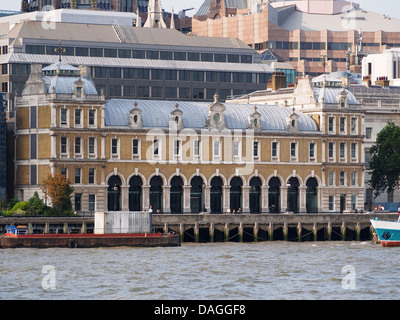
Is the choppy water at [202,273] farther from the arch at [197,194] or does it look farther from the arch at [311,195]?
the arch at [311,195]

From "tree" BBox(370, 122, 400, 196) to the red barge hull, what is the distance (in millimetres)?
43937

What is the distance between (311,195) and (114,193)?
2241cm

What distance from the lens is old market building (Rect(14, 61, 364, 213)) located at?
148 m

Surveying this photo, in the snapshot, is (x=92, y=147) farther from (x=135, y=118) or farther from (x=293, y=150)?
(x=293, y=150)

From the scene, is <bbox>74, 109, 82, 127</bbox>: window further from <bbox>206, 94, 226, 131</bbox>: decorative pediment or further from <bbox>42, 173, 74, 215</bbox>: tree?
<bbox>206, 94, 226, 131</bbox>: decorative pediment

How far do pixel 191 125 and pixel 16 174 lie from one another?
1833 cm

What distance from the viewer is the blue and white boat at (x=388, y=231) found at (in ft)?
441

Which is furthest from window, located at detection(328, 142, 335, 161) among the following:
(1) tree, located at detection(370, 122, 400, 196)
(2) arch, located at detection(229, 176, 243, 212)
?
(2) arch, located at detection(229, 176, 243, 212)

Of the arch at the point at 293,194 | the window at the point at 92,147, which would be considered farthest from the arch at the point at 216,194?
the window at the point at 92,147

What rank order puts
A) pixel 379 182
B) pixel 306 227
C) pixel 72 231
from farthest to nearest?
pixel 379 182, pixel 306 227, pixel 72 231

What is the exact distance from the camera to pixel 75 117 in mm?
147875

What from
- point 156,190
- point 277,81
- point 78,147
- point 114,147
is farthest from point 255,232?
point 277,81
